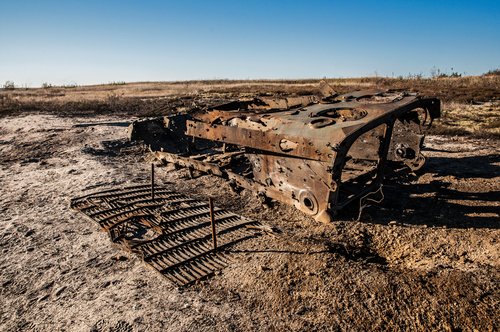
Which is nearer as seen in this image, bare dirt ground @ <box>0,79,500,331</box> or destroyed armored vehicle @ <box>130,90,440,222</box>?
bare dirt ground @ <box>0,79,500,331</box>

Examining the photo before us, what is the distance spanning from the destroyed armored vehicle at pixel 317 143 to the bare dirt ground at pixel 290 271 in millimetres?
494

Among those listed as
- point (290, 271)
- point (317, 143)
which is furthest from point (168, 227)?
point (317, 143)

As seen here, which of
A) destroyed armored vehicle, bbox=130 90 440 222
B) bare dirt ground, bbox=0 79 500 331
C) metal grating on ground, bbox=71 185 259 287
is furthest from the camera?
destroyed armored vehicle, bbox=130 90 440 222

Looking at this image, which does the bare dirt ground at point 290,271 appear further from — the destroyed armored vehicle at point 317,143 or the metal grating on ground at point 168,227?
the destroyed armored vehicle at point 317,143

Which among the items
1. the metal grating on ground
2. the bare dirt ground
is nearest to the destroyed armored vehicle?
the bare dirt ground

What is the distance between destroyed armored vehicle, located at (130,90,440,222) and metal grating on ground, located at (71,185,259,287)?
891mm

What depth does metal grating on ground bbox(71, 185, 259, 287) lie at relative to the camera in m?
4.40

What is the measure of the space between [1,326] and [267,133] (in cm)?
393

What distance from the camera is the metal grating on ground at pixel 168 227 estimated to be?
440 centimetres

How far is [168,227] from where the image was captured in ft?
17.9

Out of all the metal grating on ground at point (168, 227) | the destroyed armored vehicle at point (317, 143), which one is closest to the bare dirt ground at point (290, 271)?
the metal grating on ground at point (168, 227)

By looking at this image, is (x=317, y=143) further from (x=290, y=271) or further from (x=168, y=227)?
(x=168, y=227)

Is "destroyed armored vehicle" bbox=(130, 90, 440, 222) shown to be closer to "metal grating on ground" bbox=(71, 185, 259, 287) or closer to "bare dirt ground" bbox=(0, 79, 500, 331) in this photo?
"bare dirt ground" bbox=(0, 79, 500, 331)

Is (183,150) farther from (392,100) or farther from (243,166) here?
(392,100)
